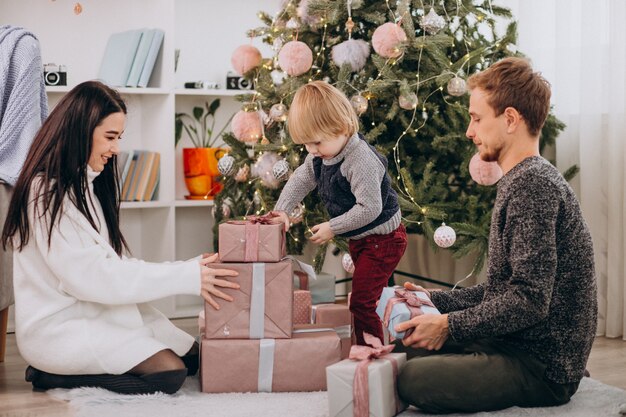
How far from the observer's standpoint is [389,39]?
2.85 meters

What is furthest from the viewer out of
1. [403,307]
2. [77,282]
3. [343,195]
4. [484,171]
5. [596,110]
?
[596,110]

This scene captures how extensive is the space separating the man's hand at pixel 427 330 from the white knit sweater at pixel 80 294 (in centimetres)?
60

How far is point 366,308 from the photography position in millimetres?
2457

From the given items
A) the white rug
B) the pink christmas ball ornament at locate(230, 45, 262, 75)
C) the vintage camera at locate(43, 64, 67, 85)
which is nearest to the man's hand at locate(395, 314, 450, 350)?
the white rug

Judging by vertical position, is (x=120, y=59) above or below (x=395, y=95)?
above

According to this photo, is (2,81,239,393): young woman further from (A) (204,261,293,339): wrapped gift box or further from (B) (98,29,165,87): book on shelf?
(B) (98,29,165,87): book on shelf

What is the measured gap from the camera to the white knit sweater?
2166 mm

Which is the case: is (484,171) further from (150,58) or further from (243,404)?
(150,58)

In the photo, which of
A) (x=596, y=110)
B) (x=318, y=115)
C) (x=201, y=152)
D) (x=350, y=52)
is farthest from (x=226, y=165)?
(x=596, y=110)

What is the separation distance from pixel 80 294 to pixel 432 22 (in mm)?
1520

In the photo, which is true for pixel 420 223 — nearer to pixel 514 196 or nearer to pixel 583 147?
pixel 583 147

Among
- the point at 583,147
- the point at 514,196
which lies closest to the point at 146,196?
the point at 583,147

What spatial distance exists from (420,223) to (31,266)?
1.35 meters

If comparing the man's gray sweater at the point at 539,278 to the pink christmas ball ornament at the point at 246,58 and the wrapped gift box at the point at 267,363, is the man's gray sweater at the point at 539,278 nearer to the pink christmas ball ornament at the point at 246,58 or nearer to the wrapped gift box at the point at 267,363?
the wrapped gift box at the point at 267,363
